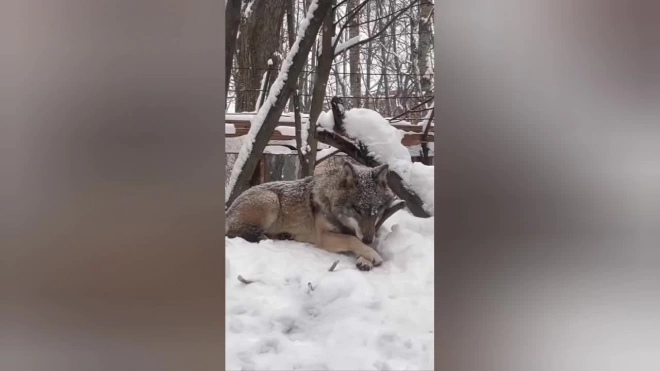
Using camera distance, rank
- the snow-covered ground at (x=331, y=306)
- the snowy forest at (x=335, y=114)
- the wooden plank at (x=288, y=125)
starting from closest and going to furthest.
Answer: the snow-covered ground at (x=331, y=306) → the snowy forest at (x=335, y=114) → the wooden plank at (x=288, y=125)

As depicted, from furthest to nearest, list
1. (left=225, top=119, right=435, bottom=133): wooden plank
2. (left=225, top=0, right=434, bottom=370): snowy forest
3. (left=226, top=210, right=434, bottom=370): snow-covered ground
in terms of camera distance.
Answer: (left=225, top=119, right=435, bottom=133): wooden plank < (left=225, top=0, right=434, bottom=370): snowy forest < (left=226, top=210, right=434, bottom=370): snow-covered ground

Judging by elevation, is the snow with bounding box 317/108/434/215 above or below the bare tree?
below

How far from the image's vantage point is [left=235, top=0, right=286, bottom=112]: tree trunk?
1991mm

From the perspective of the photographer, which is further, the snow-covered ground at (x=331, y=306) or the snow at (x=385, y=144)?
the snow at (x=385, y=144)

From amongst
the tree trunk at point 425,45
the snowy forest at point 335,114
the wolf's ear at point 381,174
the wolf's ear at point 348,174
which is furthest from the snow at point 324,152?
the tree trunk at point 425,45

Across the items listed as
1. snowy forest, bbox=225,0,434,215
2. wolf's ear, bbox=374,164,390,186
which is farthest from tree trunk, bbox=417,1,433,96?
Result: wolf's ear, bbox=374,164,390,186

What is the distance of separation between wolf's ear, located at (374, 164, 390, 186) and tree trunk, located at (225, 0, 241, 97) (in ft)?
2.27

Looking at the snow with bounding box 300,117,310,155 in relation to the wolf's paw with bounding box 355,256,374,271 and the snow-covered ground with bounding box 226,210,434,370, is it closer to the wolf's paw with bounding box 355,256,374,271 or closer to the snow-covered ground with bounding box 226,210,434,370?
the snow-covered ground with bounding box 226,210,434,370

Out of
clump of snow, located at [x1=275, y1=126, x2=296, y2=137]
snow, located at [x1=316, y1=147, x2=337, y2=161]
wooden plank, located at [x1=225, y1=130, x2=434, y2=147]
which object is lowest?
snow, located at [x1=316, y1=147, x2=337, y2=161]

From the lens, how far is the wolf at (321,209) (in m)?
2.03

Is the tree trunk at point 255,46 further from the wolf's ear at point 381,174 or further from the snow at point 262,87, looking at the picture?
the wolf's ear at point 381,174
